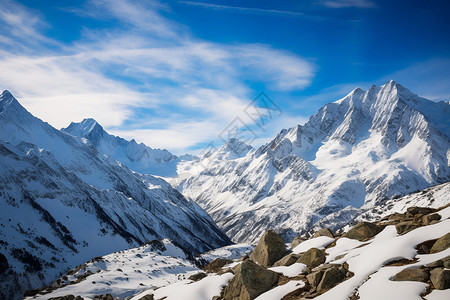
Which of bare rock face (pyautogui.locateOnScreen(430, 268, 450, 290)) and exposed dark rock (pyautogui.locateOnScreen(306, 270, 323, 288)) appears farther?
exposed dark rock (pyautogui.locateOnScreen(306, 270, 323, 288))

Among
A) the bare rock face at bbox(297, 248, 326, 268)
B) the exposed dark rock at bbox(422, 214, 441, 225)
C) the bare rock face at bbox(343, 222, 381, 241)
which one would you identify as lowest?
the bare rock face at bbox(297, 248, 326, 268)

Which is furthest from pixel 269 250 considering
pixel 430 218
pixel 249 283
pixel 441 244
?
pixel 441 244

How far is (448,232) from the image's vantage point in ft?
74.3

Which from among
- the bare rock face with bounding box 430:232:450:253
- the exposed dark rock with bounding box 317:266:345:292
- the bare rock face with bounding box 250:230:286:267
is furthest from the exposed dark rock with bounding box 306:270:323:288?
the bare rock face with bounding box 250:230:286:267

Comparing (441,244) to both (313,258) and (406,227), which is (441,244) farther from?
(313,258)

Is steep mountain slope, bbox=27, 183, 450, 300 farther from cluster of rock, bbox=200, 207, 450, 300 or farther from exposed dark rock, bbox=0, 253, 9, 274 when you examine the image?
exposed dark rock, bbox=0, 253, 9, 274

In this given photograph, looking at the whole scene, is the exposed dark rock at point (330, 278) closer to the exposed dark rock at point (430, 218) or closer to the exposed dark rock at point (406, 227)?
the exposed dark rock at point (406, 227)

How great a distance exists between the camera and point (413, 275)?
1911 cm

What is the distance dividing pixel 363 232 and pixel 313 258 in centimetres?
715

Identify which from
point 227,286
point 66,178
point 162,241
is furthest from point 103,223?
point 227,286

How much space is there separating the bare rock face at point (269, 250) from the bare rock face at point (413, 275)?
1438 centimetres

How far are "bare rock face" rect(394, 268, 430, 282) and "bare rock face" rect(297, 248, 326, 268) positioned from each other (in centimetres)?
750

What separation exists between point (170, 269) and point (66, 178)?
425ft

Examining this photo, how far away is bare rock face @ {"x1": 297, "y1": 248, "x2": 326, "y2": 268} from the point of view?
86.4 feet
